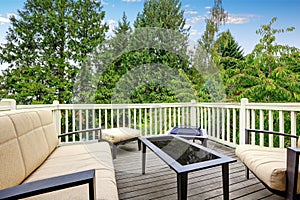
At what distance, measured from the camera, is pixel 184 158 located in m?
1.67

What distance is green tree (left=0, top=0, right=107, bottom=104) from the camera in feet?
16.1

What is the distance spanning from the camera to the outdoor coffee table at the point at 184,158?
1.28m

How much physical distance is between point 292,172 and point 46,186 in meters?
1.49

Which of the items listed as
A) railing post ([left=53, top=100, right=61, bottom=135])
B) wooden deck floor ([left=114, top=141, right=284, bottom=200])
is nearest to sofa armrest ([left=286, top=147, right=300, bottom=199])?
wooden deck floor ([left=114, top=141, right=284, bottom=200])

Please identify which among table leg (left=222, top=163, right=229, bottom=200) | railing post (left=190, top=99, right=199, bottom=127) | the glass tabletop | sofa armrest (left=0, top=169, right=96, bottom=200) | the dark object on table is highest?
railing post (left=190, top=99, right=199, bottom=127)

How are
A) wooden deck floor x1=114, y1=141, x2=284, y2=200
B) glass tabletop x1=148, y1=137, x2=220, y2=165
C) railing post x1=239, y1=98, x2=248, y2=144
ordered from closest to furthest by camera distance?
1. glass tabletop x1=148, y1=137, x2=220, y2=165
2. wooden deck floor x1=114, y1=141, x2=284, y2=200
3. railing post x1=239, y1=98, x2=248, y2=144

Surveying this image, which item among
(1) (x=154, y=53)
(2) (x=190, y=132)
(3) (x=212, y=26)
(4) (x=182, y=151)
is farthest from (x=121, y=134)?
(3) (x=212, y=26)

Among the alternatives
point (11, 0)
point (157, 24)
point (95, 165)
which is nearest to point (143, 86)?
point (157, 24)

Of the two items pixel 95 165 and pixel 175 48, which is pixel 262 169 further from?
pixel 175 48

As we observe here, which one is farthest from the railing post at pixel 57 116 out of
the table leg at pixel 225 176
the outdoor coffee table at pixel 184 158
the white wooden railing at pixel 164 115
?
the table leg at pixel 225 176

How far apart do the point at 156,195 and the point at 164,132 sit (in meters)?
1.01

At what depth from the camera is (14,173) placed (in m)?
1.08

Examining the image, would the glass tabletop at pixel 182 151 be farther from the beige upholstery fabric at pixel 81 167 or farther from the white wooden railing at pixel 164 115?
the beige upholstery fabric at pixel 81 167

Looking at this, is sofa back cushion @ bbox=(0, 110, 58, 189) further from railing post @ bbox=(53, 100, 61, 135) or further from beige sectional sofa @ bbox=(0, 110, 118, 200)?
railing post @ bbox=(53, 100, 61, 135)
